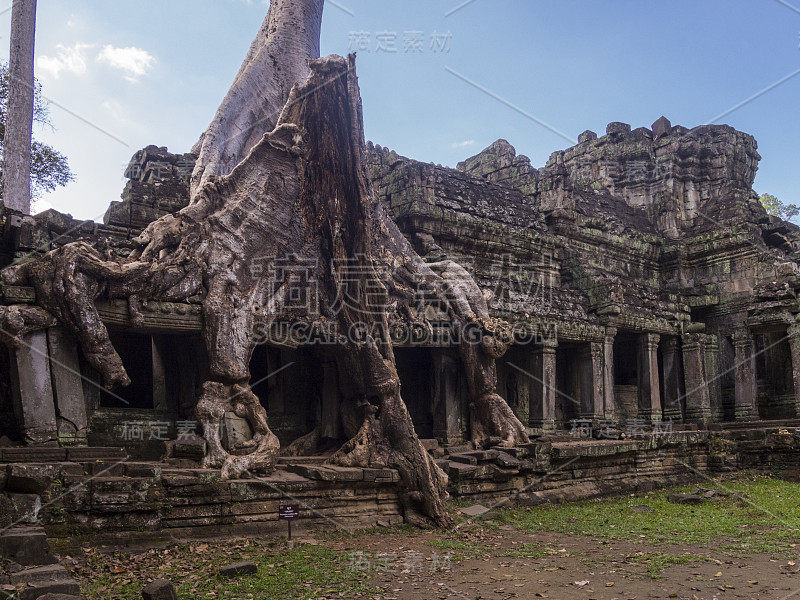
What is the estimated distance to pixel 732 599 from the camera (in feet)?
20.9

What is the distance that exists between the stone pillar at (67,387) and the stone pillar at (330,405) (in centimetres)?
360

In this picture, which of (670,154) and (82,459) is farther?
(670,154)

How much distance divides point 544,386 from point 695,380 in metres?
5.35

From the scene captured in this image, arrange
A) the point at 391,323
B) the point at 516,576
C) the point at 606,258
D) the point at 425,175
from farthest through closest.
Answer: the point at 606,258
the point at 425,175
the point at 391,323
the point at 516,576

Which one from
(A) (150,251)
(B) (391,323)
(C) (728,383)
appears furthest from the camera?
(C) (728,383)

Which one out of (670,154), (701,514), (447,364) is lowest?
(701,514)

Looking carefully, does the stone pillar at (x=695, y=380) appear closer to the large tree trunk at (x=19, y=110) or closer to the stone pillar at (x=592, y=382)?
the stone pillar at (x=592, y=382)

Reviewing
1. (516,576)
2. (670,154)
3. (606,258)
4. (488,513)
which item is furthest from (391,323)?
(670,154)

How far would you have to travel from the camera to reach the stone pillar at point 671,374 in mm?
17219

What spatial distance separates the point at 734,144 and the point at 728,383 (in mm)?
9485

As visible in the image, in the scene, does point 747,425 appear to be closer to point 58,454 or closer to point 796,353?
point 796,353

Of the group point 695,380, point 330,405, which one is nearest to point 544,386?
point 330,405

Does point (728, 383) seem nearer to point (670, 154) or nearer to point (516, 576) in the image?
point (670, 154)

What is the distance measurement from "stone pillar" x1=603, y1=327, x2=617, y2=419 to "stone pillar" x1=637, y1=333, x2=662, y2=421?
56.9 inches
